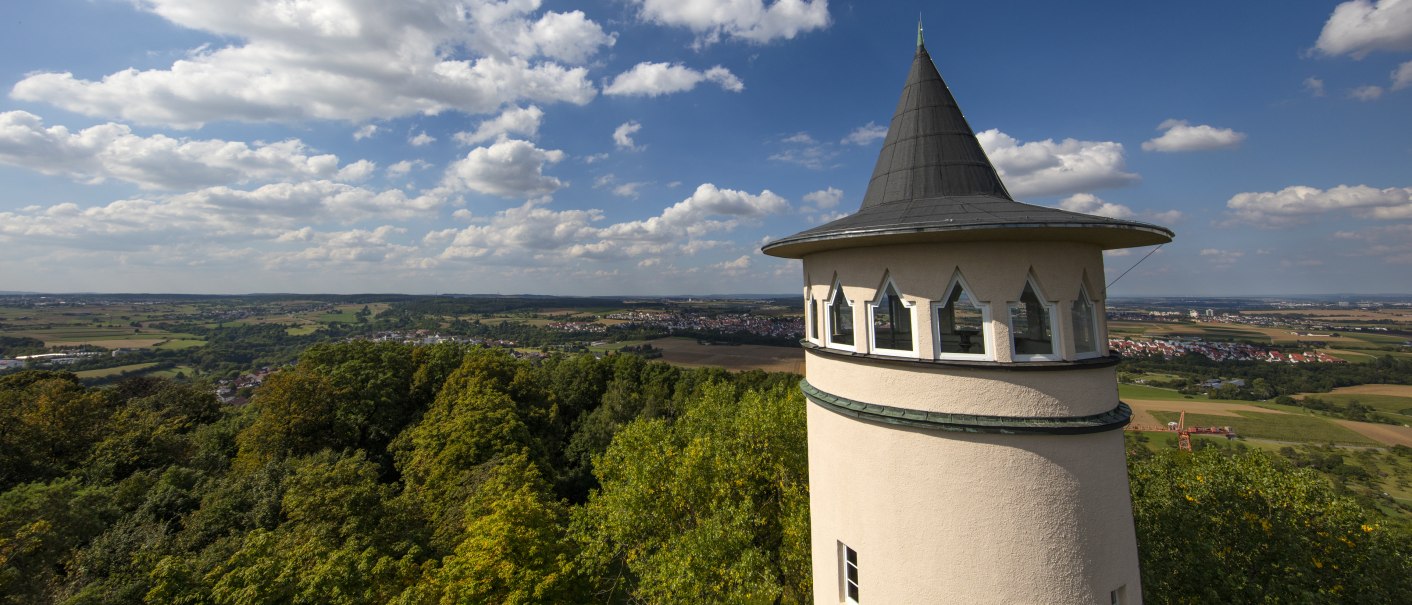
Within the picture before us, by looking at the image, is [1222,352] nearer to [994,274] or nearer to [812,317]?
[812,317]

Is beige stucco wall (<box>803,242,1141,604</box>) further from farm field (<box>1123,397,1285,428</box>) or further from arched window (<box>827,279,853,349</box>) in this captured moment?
farm field (<box>1123,397,1285,428</box>)

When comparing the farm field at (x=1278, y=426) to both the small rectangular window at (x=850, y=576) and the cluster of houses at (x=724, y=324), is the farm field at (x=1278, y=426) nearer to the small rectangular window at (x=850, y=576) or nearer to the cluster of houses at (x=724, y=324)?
the cluster of houses at (x=724, y=324)

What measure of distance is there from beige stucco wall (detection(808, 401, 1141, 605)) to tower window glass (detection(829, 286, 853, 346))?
4.53 feet

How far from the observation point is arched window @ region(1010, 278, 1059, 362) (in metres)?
5.25

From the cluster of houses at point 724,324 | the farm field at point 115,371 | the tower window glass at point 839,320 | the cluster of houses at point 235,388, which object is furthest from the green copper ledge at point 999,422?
the farm field at point 115,371

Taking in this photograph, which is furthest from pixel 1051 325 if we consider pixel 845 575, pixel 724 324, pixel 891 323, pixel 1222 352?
pixel 1222 352

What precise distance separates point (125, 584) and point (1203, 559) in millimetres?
24927

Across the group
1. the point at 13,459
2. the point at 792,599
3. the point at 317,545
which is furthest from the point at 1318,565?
the point at 13,459

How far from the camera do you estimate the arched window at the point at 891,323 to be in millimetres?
5816

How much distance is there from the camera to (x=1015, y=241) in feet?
17.1

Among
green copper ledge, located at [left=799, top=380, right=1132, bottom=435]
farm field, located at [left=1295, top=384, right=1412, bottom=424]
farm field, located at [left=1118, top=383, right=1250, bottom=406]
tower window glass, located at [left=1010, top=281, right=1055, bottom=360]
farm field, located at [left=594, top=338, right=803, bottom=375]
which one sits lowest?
farm field, located at [left=1295, top=384, right=1412, bottom=424]

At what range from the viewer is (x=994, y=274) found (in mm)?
5227

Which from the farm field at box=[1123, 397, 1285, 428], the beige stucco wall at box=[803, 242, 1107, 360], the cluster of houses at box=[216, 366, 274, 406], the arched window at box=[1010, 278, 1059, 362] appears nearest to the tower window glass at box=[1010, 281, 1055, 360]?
the arched window at box=[1010, 278, 1059, 362]

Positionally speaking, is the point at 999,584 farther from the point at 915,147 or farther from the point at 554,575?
the point at 554,575
